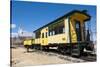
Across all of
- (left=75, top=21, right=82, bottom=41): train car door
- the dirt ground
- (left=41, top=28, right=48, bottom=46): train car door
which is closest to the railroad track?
the dirt ground

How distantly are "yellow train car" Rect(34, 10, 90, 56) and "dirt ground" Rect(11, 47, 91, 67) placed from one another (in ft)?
0.30

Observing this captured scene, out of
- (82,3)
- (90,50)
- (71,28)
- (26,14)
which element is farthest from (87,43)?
(26,14)

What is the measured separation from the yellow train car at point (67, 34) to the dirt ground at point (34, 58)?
90 mm

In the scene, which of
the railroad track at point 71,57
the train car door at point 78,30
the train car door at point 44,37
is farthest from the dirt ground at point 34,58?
the train car door at point 78,30

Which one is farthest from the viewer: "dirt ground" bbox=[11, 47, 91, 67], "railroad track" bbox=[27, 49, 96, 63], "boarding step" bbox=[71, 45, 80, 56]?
"boarding step" bbox=[71, 45, 80, 56]

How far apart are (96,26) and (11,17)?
1084 millimetres

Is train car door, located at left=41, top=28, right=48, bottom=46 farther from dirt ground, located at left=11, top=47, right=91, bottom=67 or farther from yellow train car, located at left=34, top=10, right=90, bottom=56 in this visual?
Answer: dirt ground, located at left=11, top=47, right=91, bottom=67

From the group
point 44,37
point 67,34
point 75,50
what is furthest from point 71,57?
point 44,37

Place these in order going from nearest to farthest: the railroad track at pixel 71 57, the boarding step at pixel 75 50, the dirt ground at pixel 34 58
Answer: the dirt ground at pixel 34 58 → the railroad track at pixel 71 57 → the boarding step at pixel 75 50

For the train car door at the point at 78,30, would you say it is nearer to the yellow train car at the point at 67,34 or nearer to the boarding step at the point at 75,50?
the yellow train car at the point at 67,34

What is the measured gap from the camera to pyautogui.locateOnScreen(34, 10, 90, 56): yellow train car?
2670 millimetres

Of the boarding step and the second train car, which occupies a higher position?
the second train car

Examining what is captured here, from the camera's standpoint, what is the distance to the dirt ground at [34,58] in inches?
96.5
